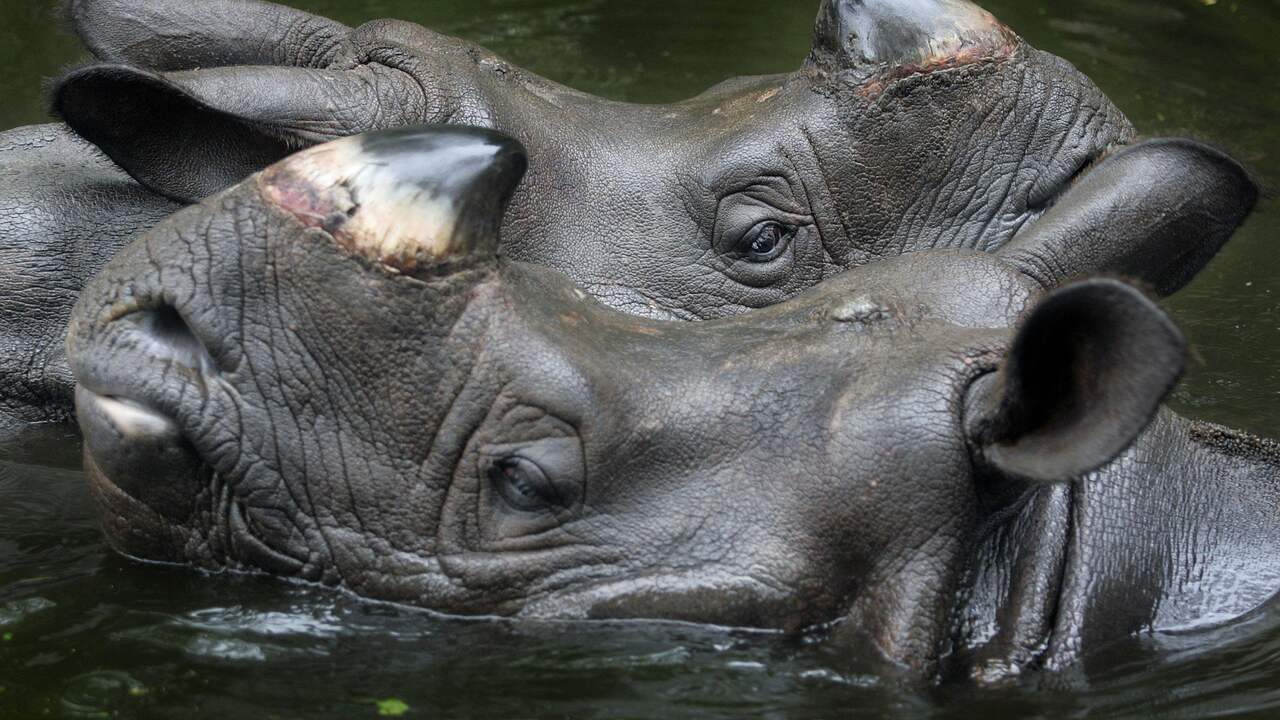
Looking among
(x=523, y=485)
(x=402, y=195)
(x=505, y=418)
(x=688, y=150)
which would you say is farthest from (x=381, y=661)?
(x=688, y=150)

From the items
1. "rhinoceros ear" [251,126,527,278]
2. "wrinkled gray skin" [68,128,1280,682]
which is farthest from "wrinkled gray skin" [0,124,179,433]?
"rhinoceros ear" [251,126,527,278]

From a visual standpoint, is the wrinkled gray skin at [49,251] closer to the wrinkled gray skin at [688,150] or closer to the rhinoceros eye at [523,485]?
the wrinkled gray skin at [688,150]

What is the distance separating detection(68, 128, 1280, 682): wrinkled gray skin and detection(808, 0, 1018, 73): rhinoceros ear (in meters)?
1.66

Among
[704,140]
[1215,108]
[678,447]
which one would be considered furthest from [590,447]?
[1215,108]

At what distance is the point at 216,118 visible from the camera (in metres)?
6.08

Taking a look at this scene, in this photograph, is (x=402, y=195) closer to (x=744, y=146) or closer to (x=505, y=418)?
(x=505, y=418)

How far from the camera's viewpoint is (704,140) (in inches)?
261

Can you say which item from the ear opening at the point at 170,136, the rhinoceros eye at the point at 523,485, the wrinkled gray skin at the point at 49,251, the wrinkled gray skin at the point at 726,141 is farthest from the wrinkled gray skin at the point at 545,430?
the wrinkled gray skin at the point at 49,251

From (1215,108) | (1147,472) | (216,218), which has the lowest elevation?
(1215,108)

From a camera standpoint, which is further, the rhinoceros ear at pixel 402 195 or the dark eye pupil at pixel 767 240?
the dark eye pupil at pixel 767 240

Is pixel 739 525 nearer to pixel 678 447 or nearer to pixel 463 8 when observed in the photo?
pixel 678 447

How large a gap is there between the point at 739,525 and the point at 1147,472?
1.34 m

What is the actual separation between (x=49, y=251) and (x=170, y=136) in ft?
2.12

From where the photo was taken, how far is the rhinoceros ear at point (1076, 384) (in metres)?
4.19
